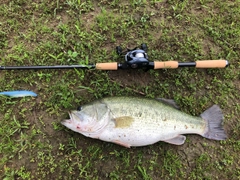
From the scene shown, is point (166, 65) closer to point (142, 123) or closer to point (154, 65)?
point (154, 65)

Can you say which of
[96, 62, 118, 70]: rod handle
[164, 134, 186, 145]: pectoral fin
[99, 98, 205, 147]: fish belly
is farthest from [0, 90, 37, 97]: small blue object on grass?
[164, 134, 186, 145]: pectoral fin

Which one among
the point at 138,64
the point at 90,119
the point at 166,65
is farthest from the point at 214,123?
the point at 90,119

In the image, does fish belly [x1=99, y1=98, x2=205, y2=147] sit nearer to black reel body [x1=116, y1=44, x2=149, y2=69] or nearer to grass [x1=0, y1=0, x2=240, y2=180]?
grass [x1=0, y1=0, x2=240, y2=180]

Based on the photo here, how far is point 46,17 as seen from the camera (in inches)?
165

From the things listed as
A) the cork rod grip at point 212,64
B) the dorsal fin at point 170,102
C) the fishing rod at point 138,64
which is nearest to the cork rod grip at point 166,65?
the fishing rod at point 138,64

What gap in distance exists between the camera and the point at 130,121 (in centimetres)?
337

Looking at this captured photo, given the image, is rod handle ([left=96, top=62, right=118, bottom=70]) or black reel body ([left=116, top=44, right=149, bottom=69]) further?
rod handle ([left=96, top=62, right=118, bottom=70])

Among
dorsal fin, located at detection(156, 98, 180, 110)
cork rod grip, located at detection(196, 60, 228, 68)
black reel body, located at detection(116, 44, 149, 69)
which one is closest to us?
black reel body, located at detection(116, 44, 149, 69)

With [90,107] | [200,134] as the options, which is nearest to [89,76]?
[90,107]

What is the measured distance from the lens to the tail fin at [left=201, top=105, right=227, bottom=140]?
147 inches

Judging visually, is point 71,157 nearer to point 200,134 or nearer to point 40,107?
point 40,107

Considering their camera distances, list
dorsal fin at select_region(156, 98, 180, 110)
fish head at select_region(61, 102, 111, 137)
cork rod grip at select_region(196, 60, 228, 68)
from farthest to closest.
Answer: cork rod grip at select_region(196, 60, 228, 68) → dorsal fin at select_region(156, 98, 180, 110) → fish head at select_region(61, 102, 111, 137)

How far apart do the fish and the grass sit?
32 centimetres

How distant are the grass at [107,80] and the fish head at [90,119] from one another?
36 centimetres
